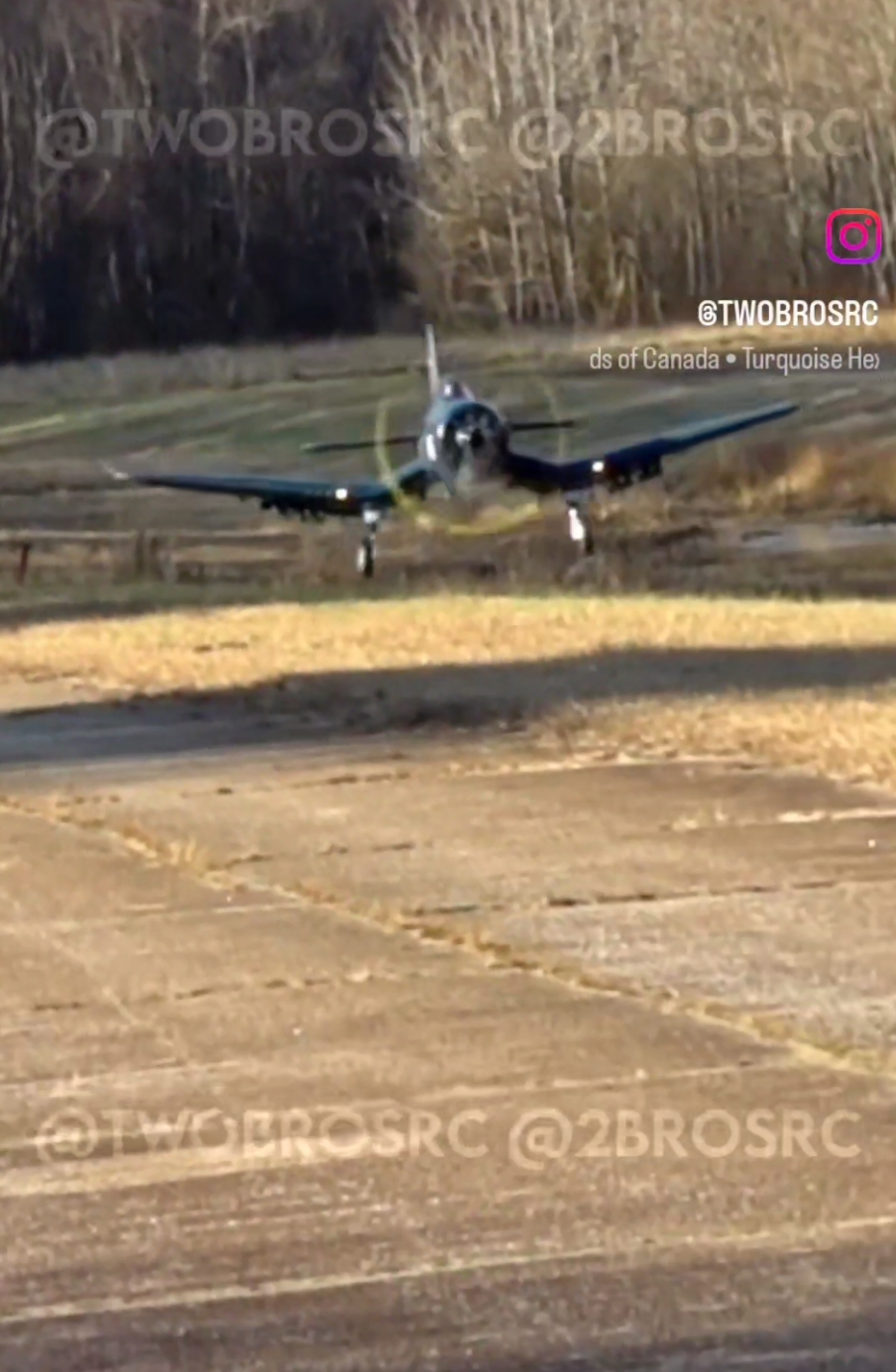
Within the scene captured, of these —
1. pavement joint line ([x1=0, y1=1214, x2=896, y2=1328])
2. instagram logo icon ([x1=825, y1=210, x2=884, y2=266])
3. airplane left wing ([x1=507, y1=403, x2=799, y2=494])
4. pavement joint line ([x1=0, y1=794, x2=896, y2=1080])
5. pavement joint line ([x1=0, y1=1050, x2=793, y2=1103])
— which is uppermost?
instagram logo icon ([x1=825, y1=210, x2=884, y2=266])

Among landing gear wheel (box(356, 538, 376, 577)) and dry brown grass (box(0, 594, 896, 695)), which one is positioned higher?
dry brown grass (box(0, 594, 896, 695))

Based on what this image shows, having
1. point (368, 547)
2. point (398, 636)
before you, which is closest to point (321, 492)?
point (368, 547)

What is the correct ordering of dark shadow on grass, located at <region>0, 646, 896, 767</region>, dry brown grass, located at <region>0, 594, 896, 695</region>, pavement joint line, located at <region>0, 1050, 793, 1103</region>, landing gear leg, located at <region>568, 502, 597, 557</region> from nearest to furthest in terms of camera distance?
pavement joint line, located at <region>0, 1050, 793, 1103</region> < dark shadow on grass, located at <region>0, 646, 896, 767</region> < dry brown grass, located at <region>0, 594, 896, 695</region> < landing gear leg, located at <region>568, 502, 597, 557</region>

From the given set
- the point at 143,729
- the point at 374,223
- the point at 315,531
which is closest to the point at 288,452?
the point at 315,531

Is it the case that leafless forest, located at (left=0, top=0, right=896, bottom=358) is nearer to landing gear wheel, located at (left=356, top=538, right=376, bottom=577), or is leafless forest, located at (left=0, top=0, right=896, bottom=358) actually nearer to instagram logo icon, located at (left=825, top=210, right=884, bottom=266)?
instagram logo icon, located at (left=825, top=210, right=884, bottom=266)

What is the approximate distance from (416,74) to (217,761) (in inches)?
2361

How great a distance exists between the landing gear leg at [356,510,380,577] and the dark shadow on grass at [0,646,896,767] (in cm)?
1262

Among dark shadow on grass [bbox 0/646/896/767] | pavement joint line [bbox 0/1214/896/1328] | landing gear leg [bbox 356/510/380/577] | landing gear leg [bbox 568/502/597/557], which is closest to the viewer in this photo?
pavement joint line [bbox 0/1214/896/1328]

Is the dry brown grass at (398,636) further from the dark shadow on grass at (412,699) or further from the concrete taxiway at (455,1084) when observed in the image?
the concrete taxiway at (455,1084)

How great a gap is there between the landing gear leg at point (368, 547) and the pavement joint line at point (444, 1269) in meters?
26.7

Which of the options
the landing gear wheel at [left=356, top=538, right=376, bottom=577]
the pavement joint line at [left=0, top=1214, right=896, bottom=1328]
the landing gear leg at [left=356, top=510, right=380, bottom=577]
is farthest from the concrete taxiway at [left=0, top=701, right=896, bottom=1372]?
the landing gear leg at [left=356, top=510, right=380, bottom=577]

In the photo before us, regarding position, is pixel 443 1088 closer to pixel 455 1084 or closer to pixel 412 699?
pixel 455 1084

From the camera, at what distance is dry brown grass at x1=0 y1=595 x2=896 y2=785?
54.1ft

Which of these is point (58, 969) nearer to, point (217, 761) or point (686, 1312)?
point (686, 1312)
